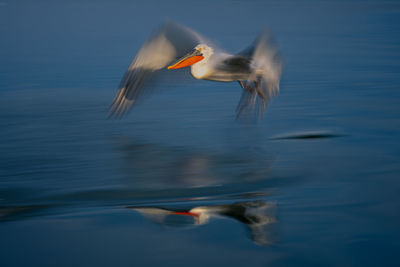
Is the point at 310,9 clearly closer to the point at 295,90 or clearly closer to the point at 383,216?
the point at 295,90

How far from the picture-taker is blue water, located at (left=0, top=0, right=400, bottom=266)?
9.34 ft

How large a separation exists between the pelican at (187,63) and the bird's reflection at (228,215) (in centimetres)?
165

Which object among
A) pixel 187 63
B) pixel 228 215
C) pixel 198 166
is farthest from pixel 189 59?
pixel 228 215

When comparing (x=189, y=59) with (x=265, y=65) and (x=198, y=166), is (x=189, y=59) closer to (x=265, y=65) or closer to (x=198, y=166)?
(x=265, y=65)

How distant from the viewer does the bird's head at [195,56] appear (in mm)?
5039

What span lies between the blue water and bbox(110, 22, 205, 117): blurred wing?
23 cm

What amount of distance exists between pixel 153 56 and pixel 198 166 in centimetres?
126

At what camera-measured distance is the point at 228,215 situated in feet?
10.5

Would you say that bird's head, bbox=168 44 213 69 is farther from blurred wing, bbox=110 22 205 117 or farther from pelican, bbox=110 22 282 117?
blurred wing, bbox=110 22 205 117

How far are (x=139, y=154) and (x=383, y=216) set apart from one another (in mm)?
2111

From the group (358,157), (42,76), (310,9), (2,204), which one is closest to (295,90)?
(358,157)

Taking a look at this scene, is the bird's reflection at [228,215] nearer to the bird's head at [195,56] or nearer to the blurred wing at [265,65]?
the blurred wing at [265,65]

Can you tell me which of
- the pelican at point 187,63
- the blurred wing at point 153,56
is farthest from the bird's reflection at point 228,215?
the blurred wing at point 153,56

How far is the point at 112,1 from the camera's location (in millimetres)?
16625
